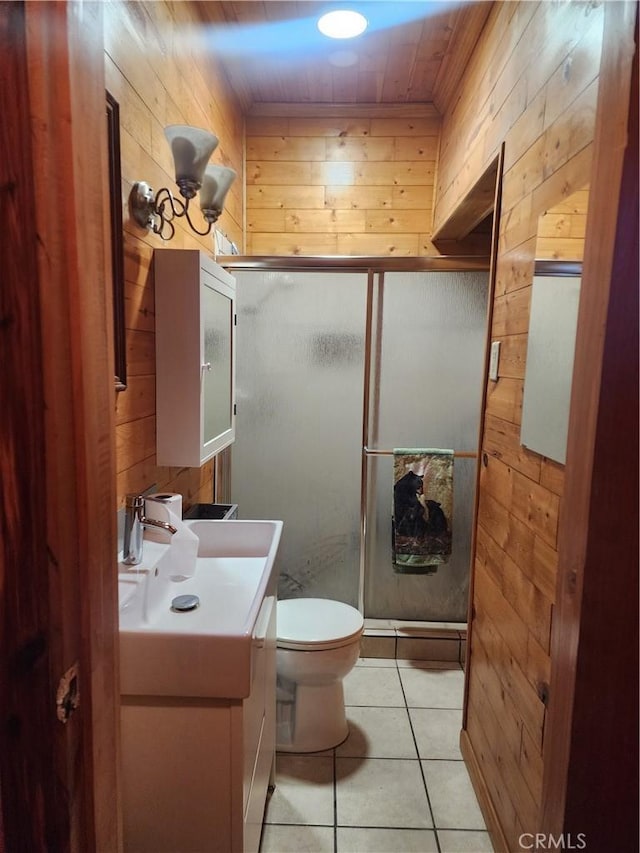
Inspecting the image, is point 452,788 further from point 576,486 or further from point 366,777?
point 576,486

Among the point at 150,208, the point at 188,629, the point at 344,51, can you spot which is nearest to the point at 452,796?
the point at 188,629

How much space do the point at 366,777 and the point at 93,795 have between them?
1468 mm

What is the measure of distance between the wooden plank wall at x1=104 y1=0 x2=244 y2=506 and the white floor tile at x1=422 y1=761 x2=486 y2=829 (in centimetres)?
136

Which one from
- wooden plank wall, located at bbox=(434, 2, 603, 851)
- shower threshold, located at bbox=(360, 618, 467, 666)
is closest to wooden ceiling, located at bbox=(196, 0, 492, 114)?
wooden plank wall, located at bbox=(434, 2, 603, 851)

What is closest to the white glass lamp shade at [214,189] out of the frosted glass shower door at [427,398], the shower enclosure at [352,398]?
the shower enclosure at [352,398]

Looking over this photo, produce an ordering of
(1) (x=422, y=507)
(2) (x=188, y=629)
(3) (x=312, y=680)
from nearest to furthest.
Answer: (2) (x=188, y=629) < (3) (x=312, y=680) < (1) (x=422, y=507)

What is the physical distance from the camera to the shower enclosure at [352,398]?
2385 millimetres

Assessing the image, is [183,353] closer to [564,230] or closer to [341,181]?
[564,230]

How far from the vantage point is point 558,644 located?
60 centimetres

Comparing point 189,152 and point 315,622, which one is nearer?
point 189,152

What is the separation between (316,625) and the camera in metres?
1.88

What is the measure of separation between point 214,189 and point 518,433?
47.7 inches

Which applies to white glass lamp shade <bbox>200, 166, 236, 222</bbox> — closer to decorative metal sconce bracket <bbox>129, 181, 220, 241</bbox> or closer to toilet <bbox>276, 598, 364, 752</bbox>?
decorative metal sconce bracket <bbox>129, 181, 220, 241</bbox>

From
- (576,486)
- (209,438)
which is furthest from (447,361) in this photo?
(576,486)
